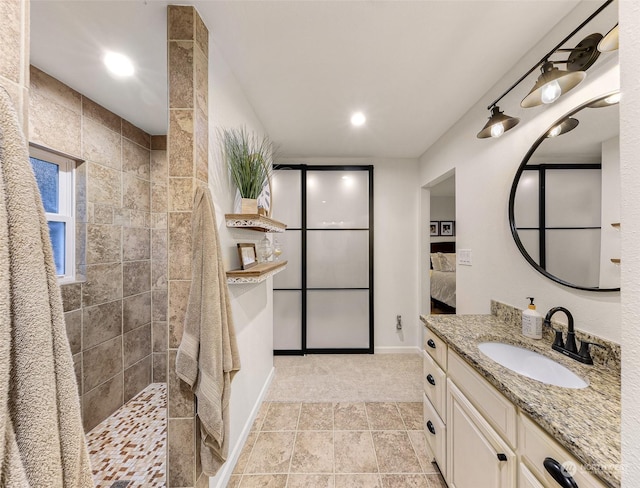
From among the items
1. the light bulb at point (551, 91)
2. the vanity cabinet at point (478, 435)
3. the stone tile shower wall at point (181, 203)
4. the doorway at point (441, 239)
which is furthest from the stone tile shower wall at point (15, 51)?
the doorway at point (441, 239)

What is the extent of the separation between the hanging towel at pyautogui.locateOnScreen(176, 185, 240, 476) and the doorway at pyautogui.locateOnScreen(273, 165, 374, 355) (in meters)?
1.96

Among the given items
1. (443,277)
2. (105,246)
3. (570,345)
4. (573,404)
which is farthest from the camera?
(443,277)

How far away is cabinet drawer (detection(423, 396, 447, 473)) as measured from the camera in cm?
137

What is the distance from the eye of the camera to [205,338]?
1.12 m

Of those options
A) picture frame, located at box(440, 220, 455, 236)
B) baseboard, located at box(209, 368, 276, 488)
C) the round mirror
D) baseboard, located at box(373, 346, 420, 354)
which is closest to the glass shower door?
baseboard, located at box(373, 346, 420, 354)

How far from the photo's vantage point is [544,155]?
137 cm

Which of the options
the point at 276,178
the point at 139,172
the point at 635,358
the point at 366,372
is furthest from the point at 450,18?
the point at 366,372

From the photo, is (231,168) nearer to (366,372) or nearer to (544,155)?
(544,155)

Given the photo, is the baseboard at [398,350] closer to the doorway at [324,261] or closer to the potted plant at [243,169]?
the doorway at [324,261]

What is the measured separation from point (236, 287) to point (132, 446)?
4.52 feet

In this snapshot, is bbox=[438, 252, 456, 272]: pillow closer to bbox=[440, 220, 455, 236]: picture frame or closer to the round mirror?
bbox=[440, 220, 455, 236]: picture frame

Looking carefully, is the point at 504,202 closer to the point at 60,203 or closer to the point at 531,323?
the point at 531,323

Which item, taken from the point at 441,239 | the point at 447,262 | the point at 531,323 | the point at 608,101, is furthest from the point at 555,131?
the point at 441,239

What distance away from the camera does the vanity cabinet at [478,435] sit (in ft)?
2.54
